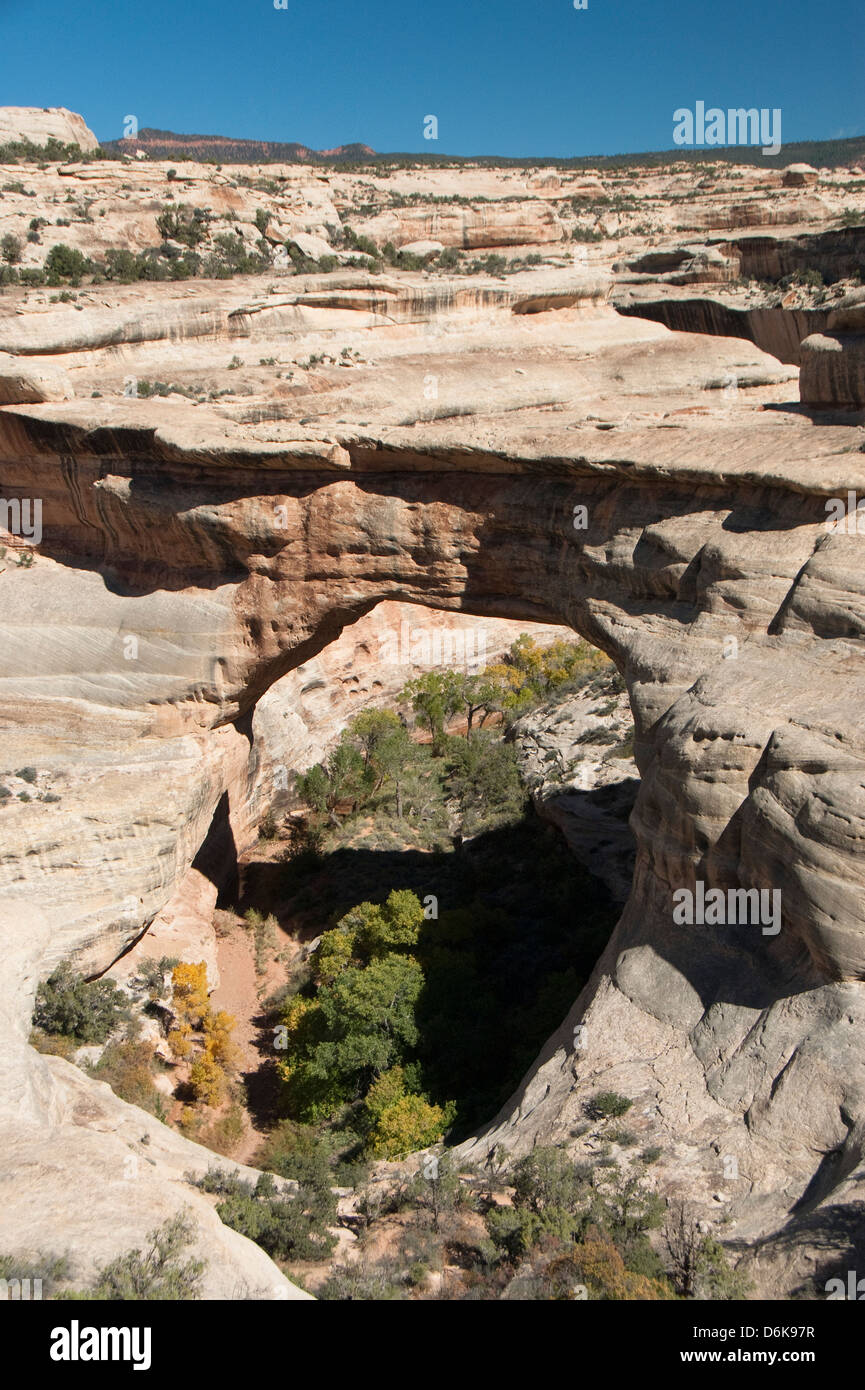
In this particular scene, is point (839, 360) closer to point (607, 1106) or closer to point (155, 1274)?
point (607, 1106)

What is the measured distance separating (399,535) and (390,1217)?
10.1m

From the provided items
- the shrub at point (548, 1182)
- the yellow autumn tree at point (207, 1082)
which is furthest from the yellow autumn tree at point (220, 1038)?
the shrub at point (548, 1182)

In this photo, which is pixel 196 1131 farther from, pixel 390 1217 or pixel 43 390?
pixel 43 390

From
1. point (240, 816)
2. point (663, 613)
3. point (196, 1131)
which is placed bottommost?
point (196, 1131)

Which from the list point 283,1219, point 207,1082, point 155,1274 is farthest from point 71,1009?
point 155,1274

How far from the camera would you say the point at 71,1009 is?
14.4 metres

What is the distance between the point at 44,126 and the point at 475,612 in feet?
109

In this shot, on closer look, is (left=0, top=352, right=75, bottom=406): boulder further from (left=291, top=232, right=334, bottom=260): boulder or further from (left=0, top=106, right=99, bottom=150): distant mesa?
(left=0, top=106, right=99, bottom=150): distant mesa

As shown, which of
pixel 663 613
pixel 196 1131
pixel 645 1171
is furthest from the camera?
pixel 196 1131

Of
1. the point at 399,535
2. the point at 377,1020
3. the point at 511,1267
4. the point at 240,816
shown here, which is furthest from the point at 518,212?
the point at 511,1267

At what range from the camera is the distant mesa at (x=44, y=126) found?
36750 mm

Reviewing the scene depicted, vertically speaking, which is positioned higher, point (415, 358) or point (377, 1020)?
point (415, 358)

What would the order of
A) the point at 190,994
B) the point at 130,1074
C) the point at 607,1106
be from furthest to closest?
the point at 190,994, the point at 130,1074, the point at 607,1106

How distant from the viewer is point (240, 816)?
2208cm
